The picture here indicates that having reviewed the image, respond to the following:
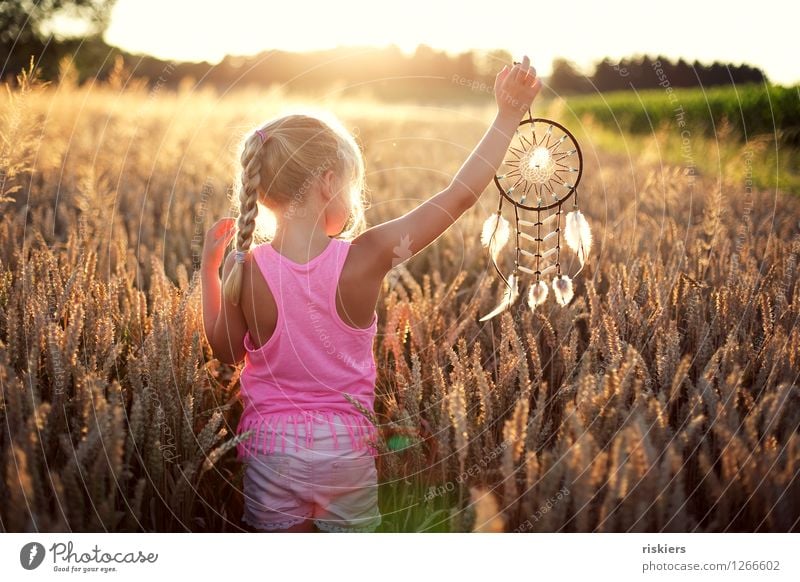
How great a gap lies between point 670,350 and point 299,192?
90 centimetres

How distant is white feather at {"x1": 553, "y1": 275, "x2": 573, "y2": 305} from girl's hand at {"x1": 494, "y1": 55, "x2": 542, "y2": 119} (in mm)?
368

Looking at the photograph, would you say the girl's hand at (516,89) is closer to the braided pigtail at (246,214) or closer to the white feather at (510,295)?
the white feather at (510,295)

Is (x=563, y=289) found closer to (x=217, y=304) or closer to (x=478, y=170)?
(x=478, y=170)

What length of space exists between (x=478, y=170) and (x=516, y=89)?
0.63ft

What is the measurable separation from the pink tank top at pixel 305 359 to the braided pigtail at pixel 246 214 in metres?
0.08

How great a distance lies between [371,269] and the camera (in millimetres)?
1618

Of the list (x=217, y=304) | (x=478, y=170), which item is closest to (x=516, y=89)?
(x=478, y=170)

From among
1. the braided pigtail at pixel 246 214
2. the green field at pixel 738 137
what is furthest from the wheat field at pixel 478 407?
the green field at pixel 738 137

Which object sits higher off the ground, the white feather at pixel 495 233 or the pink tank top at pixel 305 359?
the white feather at pixel 495 233

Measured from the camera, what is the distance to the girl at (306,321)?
159 centimetres

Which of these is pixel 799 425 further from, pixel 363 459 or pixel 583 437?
pixel 363 459

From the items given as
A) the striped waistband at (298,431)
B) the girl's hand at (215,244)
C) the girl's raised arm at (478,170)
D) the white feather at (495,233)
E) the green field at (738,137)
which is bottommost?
the striped waistband at (298,431)
